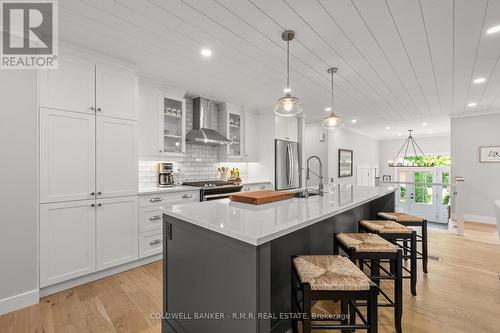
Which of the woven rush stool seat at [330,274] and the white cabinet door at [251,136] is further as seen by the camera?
the white cabinet door at [251,136]

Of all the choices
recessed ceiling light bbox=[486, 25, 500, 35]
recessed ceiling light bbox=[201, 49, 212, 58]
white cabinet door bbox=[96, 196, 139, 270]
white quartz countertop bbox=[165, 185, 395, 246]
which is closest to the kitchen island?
white quartz countertop bbox=[165, 185, 395, 246]

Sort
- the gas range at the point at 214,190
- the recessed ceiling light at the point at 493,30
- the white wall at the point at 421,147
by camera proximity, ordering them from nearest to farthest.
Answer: the recessed ceiling light at the point at 493,30 < the gas range at the point at 214,190 < the white wall at the point at 421,147

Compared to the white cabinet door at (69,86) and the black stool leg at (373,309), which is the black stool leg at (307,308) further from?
the white cabinet door at (69,86)

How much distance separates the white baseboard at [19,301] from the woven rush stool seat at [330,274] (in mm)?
2378

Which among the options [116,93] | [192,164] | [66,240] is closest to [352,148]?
[192,164]

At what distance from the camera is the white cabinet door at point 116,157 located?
2570mm

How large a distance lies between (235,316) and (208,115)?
3404mm

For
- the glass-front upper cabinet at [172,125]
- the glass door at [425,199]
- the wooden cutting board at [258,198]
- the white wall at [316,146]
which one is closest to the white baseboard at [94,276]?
the glass-front upper cabinet at [172,125]

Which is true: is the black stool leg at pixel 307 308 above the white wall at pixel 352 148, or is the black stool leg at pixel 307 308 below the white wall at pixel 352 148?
below

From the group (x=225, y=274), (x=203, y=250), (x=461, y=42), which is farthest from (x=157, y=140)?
(x=461, y=42)

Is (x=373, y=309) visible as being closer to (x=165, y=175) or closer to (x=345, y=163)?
(x=165, y=175)

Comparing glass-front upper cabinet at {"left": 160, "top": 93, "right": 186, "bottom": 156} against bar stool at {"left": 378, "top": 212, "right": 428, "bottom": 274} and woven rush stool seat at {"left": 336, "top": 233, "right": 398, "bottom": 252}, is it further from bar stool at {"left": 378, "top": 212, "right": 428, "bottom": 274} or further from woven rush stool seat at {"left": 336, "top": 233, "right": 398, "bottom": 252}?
bar stool at {"left": 378, "top": 212, "right": 428, "bottom": 274}

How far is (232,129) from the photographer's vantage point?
4.61m

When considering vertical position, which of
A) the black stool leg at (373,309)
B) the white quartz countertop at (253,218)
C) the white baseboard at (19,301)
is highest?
the white quartz countertop at (253,218)
